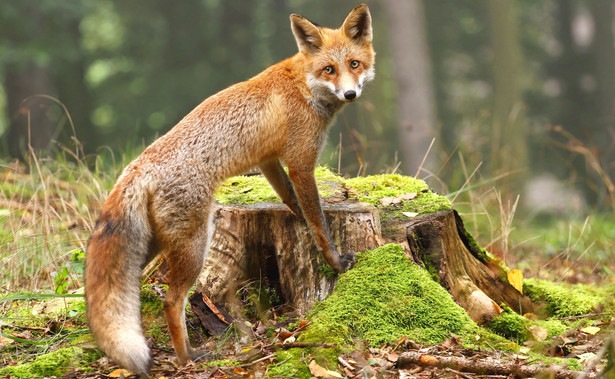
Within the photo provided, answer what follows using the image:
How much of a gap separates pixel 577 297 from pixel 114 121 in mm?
19012

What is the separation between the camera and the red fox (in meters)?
4.07

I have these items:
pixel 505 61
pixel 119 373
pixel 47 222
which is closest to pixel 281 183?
pixel 119 373

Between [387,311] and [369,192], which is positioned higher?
[369,192]

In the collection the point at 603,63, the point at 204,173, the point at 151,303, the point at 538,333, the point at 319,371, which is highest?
the point at 204,173

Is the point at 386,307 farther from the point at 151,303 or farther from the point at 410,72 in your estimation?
the point at 410,72

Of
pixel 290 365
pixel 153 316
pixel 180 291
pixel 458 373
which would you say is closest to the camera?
pixel 458 373

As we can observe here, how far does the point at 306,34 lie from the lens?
5355 mm

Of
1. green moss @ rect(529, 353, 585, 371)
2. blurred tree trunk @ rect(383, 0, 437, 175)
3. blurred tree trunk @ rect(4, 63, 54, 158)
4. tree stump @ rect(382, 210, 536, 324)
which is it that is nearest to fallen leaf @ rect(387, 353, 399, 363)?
green moss @ rect(529, 353, 585, 371)

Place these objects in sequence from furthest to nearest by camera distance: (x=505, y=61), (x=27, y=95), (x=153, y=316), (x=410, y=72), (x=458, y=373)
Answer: (x=27, y=95) < (x=505, y=61) < (x=410, y=72) < (x=153, y=316) < (x=458, y=373)

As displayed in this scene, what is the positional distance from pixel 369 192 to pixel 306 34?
1811 millimetres

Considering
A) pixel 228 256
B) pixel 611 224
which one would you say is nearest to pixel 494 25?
pixel 611 224

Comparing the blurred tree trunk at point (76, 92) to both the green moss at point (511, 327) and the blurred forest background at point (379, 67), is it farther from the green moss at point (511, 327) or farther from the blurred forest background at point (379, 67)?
the green moss at point (511, 327)

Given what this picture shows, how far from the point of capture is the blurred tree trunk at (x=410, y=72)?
15.8m

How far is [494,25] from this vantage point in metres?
17.5
